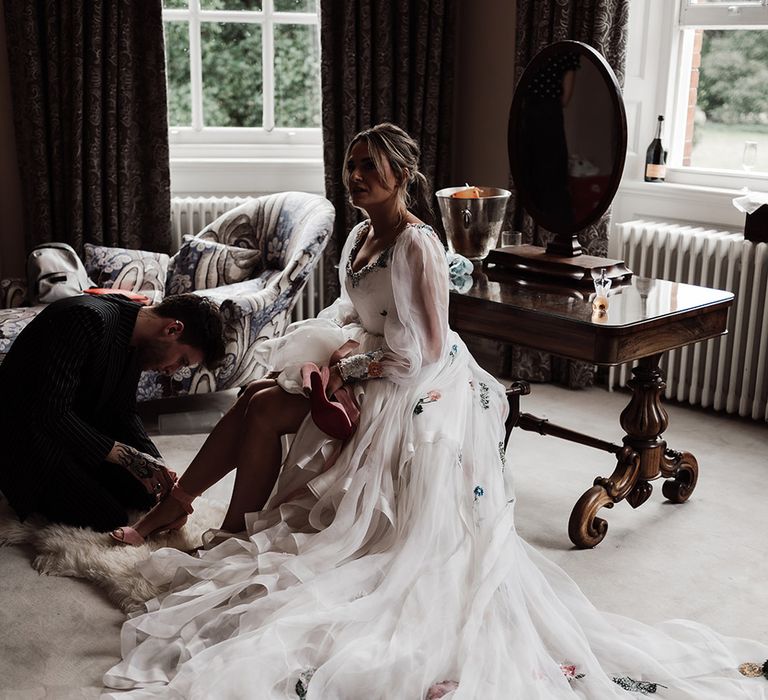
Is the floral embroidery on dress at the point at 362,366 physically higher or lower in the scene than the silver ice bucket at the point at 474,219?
lower

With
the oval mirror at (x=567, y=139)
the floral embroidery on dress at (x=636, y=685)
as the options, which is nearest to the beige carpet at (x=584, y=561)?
the floral embroidery on dress at (x=636, y=685)

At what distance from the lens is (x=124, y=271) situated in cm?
413

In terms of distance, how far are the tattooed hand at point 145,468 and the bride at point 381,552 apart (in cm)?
7

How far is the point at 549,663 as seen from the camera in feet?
6.69

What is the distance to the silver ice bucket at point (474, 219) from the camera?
3170 millimetres

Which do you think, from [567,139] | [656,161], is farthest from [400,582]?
[656,161]

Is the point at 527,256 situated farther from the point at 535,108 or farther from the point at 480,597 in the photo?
the point at 480,597

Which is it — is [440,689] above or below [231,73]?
below

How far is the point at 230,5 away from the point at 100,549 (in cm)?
299

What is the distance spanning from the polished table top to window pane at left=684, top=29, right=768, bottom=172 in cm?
136

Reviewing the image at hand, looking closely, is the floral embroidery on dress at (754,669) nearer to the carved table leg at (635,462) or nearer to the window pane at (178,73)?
the carved table leg at (635,462)

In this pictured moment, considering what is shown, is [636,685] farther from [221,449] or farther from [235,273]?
[235,273]

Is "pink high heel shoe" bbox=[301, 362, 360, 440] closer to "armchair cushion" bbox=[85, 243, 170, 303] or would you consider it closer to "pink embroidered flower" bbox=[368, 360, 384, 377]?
"pink embroidered flower" bbox=[368, 360, 384, 377]

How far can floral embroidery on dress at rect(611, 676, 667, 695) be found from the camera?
6.72 ft
